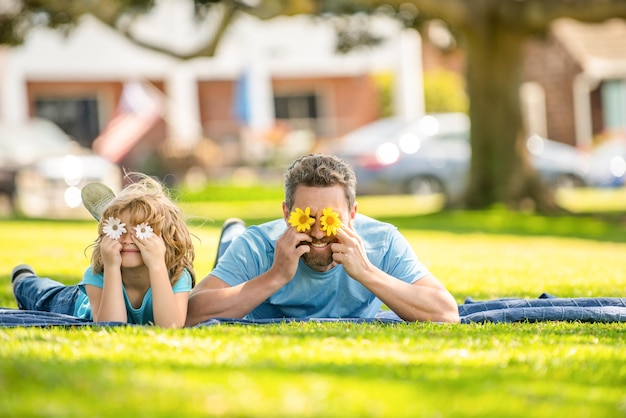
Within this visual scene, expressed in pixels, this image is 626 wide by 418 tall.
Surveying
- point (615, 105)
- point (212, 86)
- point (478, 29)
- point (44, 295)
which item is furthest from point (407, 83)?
point (44, 295)

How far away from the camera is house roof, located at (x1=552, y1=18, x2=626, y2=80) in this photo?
110 feet

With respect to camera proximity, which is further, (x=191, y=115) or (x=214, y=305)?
(x=191, y=115)

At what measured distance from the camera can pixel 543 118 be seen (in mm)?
35531

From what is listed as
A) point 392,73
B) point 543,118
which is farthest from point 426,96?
point 543,118

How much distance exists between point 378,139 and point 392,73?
42.9 feet

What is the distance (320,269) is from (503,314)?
1.08m

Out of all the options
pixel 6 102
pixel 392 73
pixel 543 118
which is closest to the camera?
pixel 6 102

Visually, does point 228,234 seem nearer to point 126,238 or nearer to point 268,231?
point 268,231

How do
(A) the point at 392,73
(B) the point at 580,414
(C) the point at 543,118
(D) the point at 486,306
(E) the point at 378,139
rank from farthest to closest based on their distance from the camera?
1. (A) the point at 392,73
2. (C) the point at 543,118
3. (E) the point at 378,139
4. (D) the point at 486,306
5. (B) the point at 580,414

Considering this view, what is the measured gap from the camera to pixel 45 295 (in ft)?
23.3

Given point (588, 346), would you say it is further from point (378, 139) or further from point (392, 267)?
point (378, 139)

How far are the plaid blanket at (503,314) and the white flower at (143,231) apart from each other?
0.45m

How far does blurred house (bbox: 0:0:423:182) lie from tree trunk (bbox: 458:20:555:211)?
511 inches

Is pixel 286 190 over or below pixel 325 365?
over
